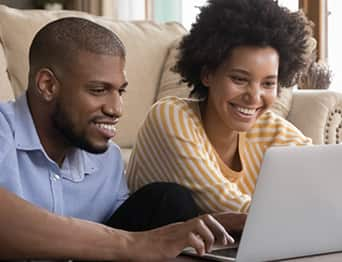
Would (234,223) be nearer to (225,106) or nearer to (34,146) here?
(34,146)

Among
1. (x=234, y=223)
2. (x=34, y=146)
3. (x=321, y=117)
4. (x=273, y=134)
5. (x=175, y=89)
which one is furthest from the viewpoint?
(x=175, y=89)

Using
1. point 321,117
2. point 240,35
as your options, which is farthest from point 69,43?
point 321,117

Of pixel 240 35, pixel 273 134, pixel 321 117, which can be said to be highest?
pixel 240 35

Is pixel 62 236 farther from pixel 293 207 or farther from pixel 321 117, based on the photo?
pixel 321 117

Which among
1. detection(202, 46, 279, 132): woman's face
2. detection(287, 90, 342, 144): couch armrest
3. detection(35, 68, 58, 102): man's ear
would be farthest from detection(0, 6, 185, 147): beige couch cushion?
detection(35, 68, 58, 102): man's ear

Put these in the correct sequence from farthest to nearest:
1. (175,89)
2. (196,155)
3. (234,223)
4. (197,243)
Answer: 1. (175,89)
2. (196,155)
3. (234,223)
4. (197,243)

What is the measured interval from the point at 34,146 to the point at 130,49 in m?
A: 1.51

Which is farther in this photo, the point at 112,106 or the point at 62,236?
the point at 112,106

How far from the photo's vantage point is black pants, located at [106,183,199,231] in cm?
143

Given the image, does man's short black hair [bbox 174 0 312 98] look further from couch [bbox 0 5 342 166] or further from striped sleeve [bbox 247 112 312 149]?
couch [bbox 0 5 342 166]

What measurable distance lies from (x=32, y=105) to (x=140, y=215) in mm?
288

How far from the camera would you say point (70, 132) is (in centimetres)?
142

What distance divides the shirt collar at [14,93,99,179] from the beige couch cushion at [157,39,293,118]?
115cm

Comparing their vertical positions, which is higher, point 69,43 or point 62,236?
point 69,43
